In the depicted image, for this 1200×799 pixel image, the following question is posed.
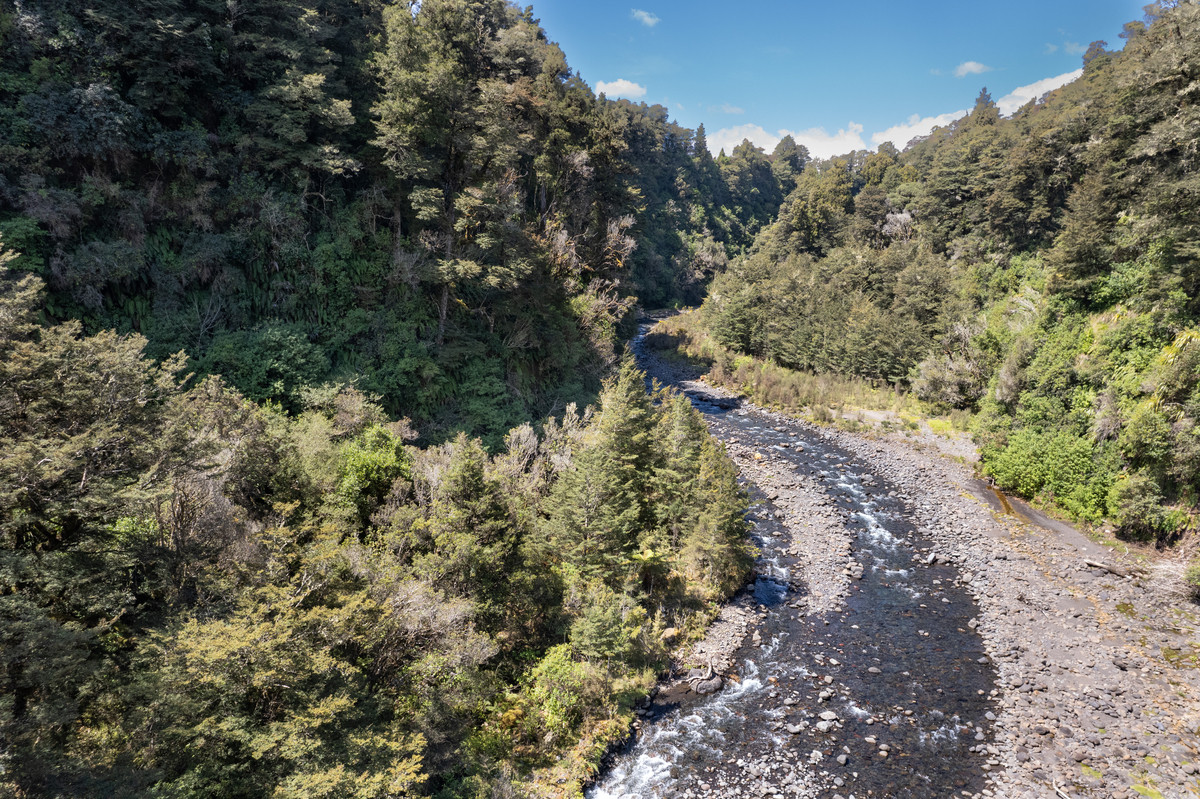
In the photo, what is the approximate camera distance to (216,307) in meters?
18.8

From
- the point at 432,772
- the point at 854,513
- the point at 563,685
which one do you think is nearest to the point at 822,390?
the point at 854,513

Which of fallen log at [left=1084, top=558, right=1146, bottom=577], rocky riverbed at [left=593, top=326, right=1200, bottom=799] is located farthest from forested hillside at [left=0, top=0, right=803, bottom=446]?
fallen log at [left=1084, top=558, right=1146, bottom=577]

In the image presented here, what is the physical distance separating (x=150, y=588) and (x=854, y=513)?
1135 inches

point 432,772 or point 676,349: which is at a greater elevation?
point 676,349

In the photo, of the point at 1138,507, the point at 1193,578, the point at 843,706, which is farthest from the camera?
the point at 1138,507

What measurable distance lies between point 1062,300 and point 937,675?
84.0ft

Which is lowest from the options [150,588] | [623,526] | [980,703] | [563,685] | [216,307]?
[980,703]

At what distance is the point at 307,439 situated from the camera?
15.4m

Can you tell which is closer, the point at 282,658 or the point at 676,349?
the point at 282,658

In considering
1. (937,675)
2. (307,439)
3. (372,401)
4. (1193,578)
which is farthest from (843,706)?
(372,401)

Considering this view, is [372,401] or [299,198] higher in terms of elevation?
[299,198]

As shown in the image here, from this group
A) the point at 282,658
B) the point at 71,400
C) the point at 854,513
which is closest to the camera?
the point at 282,658

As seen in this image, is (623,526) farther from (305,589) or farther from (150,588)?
(150,588)

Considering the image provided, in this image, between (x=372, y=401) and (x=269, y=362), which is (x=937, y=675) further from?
(x=269, y=362)
